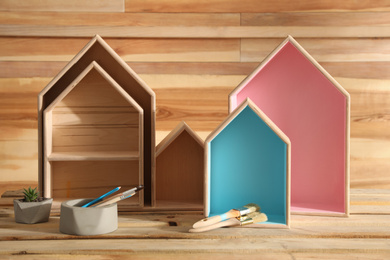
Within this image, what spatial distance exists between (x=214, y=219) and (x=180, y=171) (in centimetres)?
22

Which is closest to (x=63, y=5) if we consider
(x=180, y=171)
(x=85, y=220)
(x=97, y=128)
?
(x=97, y=128)

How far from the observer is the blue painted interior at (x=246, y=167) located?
0.82 m

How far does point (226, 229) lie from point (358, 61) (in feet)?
2.76

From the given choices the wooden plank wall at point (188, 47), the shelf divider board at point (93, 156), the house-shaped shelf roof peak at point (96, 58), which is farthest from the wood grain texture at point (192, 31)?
the shelf divider board at point (93, 156)

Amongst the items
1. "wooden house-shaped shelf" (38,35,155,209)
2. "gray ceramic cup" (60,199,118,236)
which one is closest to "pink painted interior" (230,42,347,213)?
"wooden house-shaped shelf" (38,35,155,209)

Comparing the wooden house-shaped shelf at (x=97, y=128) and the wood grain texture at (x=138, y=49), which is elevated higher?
the wood grain texture at (x=138, y=49)

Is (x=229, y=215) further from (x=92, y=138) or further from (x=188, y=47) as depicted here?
(x=188, y=47)

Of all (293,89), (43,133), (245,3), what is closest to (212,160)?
(293,89)

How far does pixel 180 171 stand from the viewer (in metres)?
0.95

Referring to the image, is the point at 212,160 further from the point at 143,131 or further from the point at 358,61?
the point at 358,61

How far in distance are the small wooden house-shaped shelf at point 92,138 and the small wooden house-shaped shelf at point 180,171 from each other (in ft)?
0.19

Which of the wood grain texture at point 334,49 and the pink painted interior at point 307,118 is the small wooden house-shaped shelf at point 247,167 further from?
the wood grain texture at point 334,49

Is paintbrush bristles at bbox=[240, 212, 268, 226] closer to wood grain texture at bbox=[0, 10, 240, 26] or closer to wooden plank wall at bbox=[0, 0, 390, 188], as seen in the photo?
wooden plank wall at bbox=[0, 0, 390, 188]

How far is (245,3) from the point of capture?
1305 mm
